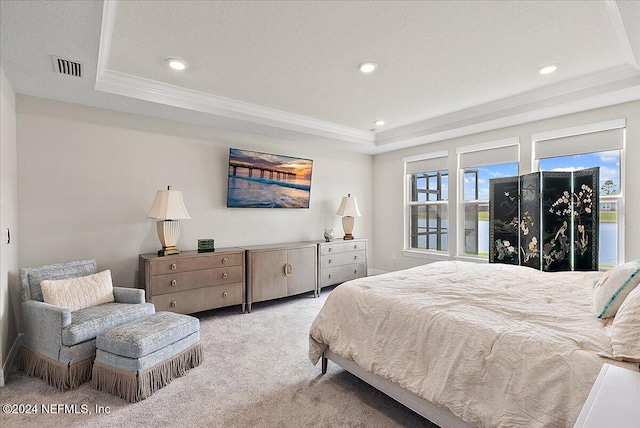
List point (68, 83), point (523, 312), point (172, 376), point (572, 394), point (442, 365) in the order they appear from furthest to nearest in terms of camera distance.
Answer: point (68, 83) < point (172, 376) < point (523, 312) < point (442, 365) < point (572, 394)

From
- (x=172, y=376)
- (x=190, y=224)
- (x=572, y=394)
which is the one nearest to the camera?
(x=572, y=394)

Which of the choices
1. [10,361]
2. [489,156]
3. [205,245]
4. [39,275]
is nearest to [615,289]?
[489,156]

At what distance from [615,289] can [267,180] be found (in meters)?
3.94

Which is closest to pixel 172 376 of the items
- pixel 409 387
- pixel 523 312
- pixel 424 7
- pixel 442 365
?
pixel 409 387

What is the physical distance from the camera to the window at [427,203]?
525 centimetres

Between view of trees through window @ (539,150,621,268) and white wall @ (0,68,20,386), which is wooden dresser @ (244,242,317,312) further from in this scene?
view of trees through window @ (539,150,621,268)

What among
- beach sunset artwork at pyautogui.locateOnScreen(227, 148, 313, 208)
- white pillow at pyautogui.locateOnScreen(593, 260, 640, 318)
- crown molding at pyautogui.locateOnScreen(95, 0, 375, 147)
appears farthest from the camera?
beach sunset artwork at pyautogui.locateOnScreen(227, 148, 313, 208)

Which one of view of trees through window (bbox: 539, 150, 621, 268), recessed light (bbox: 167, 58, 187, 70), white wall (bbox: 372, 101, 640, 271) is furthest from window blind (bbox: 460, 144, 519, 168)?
recessed light (bbox: 167, 58, 187, 70)

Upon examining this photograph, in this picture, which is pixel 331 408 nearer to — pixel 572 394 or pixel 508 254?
pixel 572 394

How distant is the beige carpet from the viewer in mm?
1937

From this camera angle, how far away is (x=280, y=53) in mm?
2719

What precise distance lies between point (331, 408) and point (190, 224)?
292 centimetres

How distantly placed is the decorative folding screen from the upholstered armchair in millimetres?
4307

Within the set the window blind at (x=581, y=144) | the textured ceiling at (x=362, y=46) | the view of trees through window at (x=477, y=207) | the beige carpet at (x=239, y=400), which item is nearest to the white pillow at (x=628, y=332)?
the beige carpet at (x=239, y=400)
